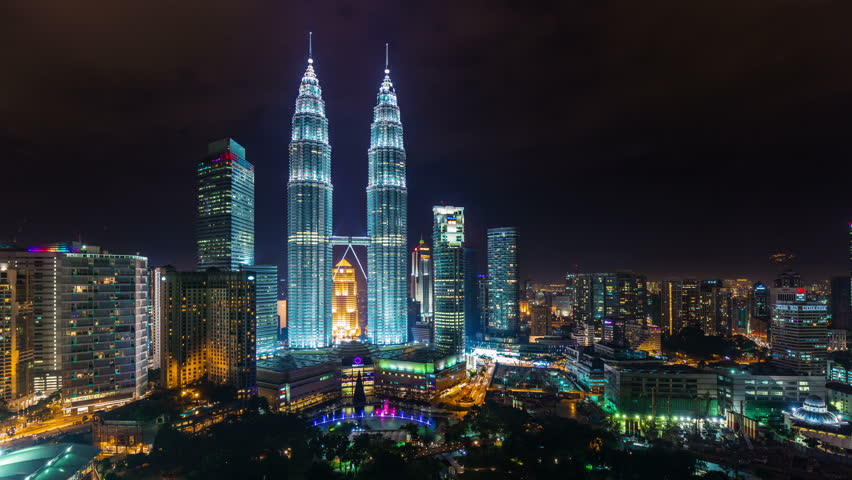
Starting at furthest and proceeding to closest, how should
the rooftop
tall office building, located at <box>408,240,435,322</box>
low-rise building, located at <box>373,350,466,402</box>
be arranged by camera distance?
tall office building, located at <box>408,240,435,322</box> < low-rise building, located at <box>373,350,466,402</box> < the rooftop

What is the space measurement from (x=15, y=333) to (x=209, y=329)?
15.5 metres

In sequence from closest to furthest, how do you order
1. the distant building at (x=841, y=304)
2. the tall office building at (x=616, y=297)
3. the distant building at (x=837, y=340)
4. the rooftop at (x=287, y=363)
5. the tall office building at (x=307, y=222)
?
the rooftop at (x=287, y=363)
the distant building at (x=837, y=340)
the distant building at (x=841, y=304)
the tall office building at (x=307, y=222)
the tall office building at (x=616, y=297)

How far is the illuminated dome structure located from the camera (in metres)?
34.6

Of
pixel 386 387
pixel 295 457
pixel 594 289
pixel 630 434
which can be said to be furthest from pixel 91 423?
pixel 594 289

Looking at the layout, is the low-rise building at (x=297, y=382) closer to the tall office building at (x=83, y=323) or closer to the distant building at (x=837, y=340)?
the tall office building at (x=83, y=323)

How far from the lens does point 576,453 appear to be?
29.7 m

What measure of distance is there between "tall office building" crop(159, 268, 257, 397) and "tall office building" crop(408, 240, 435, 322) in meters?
58.6

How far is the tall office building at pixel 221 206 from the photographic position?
6297 cm

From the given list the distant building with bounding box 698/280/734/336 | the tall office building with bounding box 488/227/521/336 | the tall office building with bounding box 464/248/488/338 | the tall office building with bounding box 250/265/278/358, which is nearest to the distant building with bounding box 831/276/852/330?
the distant building with bounding box 698/280/734/336

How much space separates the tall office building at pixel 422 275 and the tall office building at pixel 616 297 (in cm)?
3441

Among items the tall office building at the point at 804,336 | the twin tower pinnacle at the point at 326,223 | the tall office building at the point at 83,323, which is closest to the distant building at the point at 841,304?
the tall office building at the point at 804,336

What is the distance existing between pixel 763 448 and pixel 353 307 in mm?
65677

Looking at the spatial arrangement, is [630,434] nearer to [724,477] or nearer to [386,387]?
[724,477]

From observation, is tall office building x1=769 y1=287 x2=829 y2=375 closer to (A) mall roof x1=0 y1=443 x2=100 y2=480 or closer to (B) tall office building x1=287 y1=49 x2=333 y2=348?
(B) tall office building x1=287 y1=49 x2=333 y2=348
